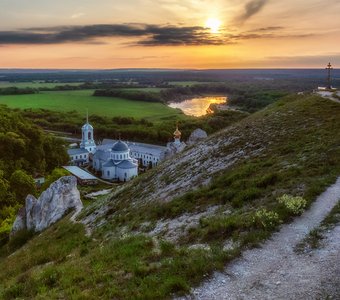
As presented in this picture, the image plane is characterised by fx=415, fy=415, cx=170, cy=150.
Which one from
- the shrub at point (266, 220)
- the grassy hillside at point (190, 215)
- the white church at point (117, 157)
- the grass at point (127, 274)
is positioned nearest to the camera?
the grass at point (127, 274)

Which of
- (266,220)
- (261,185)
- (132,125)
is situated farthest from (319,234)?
(132,125)

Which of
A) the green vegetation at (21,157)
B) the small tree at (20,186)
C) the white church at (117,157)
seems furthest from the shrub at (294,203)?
the white church at (117,157)

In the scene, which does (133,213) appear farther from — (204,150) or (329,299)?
(329,299)

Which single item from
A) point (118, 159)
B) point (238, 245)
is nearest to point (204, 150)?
point (238, 245)

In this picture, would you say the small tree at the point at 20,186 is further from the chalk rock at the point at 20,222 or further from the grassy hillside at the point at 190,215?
the grassy hillside at the point at 190,215

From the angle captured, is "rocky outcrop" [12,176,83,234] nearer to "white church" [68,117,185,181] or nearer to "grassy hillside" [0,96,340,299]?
"grassy hillside" [0,96,340,299]

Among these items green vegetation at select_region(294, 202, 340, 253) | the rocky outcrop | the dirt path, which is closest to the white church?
the rocky outcrop
